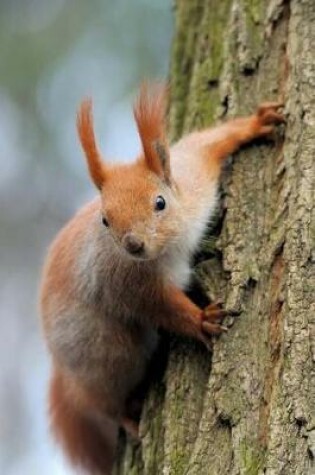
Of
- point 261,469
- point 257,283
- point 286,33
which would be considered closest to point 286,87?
point 286,33

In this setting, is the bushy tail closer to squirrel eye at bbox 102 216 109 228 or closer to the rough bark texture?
the rough bark texture

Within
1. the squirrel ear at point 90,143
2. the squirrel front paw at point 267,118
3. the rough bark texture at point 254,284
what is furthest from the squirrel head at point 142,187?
the squirrel front paw at point 267,118

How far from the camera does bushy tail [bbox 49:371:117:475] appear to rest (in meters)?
3.85

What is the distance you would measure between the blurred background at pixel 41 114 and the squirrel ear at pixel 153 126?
122 inches

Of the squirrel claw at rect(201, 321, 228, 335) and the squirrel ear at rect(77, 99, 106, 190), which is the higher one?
the squirrel ear at rect(77, 99, 106, 190)

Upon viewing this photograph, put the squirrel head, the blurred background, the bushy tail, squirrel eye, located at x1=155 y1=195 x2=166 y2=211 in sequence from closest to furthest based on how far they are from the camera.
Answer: the squirrel head
squirrel eye, located at x1=155 y1=195 x2=166 y2=211
the bushy tail
the blurred background

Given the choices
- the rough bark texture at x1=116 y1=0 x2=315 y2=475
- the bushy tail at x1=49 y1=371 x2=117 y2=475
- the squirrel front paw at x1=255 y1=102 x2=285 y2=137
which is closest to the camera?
the rough bark texture at x1=116 y1=0 x2=315 y2=475

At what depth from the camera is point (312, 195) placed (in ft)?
9.96

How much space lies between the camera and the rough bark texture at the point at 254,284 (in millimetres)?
2623

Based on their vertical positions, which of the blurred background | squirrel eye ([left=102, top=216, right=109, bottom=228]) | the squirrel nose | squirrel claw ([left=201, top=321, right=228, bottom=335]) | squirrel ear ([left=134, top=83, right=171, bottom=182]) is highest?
the blurred background

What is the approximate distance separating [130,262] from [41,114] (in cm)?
389

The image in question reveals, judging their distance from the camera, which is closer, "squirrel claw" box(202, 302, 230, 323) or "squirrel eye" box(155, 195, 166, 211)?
"squirrel claw" box(202, 302, 230, 323)

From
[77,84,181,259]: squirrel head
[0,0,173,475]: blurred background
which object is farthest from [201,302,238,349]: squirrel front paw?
[0,0,173,475]: blurred background

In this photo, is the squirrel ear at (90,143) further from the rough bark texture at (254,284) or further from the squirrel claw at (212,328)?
the squirrel claw at (212,328)
